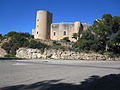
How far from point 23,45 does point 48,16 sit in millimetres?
27612

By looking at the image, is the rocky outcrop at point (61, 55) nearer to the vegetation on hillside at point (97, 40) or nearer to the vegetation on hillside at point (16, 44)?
the vegetation on hillside at point (97, 40)

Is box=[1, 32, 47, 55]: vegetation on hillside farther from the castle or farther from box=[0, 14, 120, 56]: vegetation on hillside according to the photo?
the castle

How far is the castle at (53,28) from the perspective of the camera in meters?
53.6

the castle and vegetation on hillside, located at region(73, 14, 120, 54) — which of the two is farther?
the castle

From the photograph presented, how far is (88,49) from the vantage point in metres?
29.5

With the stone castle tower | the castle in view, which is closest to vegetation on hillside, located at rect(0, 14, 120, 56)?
the castle

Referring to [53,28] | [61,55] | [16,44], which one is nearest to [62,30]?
[53,28]

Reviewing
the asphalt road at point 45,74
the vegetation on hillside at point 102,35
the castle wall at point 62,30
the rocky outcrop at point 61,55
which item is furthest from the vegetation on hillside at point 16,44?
→ the castle wall at point 62,30

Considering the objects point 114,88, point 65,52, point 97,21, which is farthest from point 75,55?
point 114,88

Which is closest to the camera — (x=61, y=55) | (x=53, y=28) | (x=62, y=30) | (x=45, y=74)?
(x=45, y=74)

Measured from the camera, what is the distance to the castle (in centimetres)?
5362

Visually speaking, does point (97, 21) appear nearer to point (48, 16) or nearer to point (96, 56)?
point (96, 56)

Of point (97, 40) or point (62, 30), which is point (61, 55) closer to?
point (97, 40)

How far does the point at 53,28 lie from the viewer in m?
55.9
